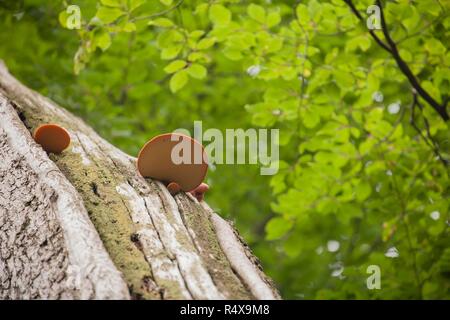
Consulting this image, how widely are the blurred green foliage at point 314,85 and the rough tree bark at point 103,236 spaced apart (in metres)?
1.55

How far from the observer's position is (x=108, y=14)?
3061mm

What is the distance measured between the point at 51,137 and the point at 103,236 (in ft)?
2.09

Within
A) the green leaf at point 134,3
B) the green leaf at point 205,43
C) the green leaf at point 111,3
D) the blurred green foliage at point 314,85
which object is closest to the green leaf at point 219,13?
the blurred green foliage at point 314,85

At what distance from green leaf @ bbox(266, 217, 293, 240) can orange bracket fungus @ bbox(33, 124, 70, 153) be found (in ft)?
7.92

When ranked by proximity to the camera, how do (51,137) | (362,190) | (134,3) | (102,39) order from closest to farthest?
(51,137)
(134,3)
(102,39)
(362,190)

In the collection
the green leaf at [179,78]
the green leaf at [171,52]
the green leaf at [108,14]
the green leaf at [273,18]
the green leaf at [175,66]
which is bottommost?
the green leaf at [179,78]

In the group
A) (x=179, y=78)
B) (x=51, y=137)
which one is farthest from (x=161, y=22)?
(x=51, y=137)

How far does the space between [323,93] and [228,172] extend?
338 cm

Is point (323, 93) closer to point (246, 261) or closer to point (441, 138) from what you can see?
point (441, 138)

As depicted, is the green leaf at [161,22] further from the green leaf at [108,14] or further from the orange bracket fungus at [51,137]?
the orange bracket fungus at [51,137]

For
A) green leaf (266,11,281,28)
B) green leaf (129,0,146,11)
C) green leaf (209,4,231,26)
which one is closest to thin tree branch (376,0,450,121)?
green leaf (266,11,281,28)

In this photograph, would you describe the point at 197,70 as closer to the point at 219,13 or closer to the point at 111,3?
the point at 219,13

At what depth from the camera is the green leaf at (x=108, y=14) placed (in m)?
3.05
